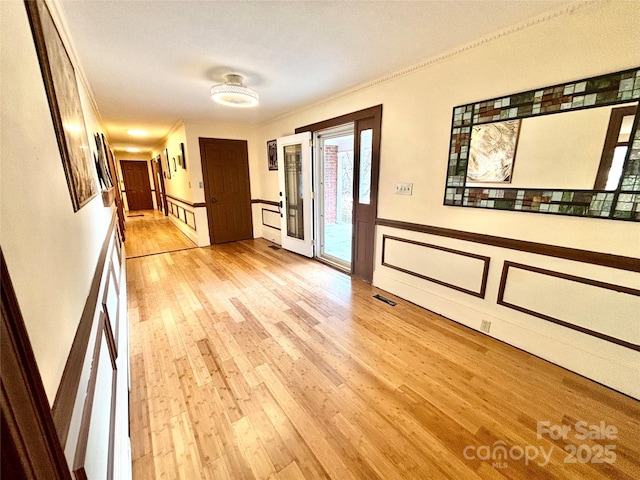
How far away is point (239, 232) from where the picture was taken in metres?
5.70

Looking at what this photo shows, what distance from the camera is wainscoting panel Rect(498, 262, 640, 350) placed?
167cm

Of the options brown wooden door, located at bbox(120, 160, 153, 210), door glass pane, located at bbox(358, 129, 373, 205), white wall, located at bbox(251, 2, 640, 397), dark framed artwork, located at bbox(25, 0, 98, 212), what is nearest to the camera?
dark framed artwork, located at bbox(25, 0, 98, 212)

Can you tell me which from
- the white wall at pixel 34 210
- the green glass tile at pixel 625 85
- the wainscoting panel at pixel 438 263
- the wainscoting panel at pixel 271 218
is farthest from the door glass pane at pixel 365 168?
the white wall at pixel 34 210

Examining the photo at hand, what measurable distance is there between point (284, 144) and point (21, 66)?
3.81 metres

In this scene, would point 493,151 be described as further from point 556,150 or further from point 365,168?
Result: point 365,168

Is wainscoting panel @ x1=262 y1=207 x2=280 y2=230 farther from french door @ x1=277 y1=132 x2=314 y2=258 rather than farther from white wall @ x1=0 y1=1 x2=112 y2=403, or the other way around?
white wall @ x1=0 y1=1 x2=112 y2=403

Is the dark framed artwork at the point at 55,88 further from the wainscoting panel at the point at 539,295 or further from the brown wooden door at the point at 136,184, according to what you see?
the brown wooden door at the point at 136,184

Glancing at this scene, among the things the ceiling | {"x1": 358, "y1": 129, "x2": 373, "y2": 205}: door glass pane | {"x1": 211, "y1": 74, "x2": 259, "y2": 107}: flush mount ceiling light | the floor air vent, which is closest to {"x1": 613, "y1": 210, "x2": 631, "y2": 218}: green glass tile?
the ceiling

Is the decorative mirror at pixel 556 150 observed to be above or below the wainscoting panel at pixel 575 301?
above

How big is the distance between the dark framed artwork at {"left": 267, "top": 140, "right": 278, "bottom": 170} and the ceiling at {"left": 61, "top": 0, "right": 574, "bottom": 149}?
1.80 m

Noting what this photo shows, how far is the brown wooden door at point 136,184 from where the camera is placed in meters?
10.3

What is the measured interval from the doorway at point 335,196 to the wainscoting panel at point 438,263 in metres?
A: 1.05

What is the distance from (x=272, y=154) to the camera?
508 cm

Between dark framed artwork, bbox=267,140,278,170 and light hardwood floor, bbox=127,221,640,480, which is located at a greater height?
dark framed artwork, bbox=267,140,278,170
